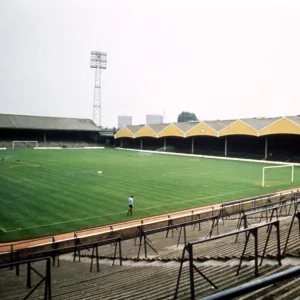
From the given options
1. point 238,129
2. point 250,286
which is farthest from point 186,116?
point 250,286

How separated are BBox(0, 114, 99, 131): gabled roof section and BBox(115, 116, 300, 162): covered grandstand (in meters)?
14.4

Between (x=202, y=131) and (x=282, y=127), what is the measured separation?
16.7m

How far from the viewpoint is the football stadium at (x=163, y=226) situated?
7199mm

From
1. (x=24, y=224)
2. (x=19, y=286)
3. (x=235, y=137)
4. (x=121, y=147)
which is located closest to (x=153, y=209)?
(x=24, y=224)

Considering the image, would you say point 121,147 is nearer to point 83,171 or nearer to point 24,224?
point 83,171

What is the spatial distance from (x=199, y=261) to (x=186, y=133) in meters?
64.0

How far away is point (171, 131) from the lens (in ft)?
250

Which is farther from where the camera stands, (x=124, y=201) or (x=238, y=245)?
(x=124, y=201)

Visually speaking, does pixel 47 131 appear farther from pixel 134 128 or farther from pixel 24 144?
pixel 134 128

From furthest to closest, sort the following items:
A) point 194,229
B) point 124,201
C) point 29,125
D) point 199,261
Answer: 1. point 29,125
2. point 124,201
3. point 194,229
4. point 199,261

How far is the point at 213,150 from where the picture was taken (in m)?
71.5

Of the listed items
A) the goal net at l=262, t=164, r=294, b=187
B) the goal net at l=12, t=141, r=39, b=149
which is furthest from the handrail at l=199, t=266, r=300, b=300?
the goal net at l=12, t=141, r=39, b=149

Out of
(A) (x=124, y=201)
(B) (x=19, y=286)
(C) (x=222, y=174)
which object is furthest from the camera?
(C) (x=222, y=174)

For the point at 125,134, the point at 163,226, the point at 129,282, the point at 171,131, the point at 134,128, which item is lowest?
the point at 163,226
